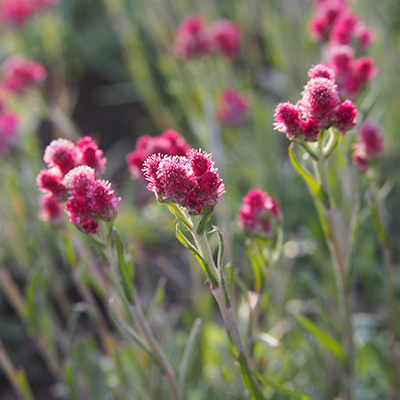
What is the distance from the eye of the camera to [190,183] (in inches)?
26.2

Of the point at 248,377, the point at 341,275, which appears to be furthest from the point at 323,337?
the point at 248,377

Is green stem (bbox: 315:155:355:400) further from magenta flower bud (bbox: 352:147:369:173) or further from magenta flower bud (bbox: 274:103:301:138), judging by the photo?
magenta flower bud (bbox: 352:147:369:173)

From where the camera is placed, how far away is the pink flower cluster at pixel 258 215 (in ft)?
3.09

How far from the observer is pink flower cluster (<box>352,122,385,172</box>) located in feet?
3.29

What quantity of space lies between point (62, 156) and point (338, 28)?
2.67 feet

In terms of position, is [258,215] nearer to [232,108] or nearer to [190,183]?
[190,183]

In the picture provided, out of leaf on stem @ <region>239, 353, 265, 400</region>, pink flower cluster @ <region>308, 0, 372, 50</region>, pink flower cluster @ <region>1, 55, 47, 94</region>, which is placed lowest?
leaf on stem @ <region>239, 353, 265, 400</region>

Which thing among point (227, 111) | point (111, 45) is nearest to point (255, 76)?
point (227, 111)

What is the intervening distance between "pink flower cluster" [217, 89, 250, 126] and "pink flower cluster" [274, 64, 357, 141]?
1103mm

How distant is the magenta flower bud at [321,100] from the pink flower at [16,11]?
2.03 m

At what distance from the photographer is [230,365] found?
3.84 feet

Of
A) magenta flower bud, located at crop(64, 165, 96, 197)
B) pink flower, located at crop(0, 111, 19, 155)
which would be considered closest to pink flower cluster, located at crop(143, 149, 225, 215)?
magenta flower bud, located at crop(64, 165, 96, 197)

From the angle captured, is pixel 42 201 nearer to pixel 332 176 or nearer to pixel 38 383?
pixel 332 176

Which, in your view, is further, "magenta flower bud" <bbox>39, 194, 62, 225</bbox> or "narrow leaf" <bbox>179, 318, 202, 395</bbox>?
"magenta flower bud" <bbox>39, 194, 62, 225</bbox>
